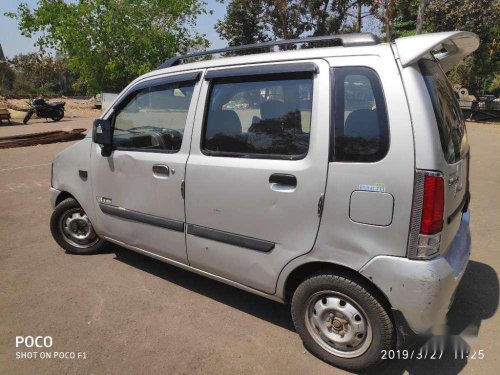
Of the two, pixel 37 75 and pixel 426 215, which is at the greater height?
pixel 37 75

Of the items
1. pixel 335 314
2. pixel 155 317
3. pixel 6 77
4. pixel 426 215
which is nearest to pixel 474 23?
pixel 426 215

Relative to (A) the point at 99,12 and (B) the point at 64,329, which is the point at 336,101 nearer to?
(B) the point at 64,329

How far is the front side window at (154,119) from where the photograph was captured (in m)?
3.15

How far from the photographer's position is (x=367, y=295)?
7.63 feet

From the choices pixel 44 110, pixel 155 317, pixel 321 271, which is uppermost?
pixel 44 110

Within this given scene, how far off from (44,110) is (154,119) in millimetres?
18928

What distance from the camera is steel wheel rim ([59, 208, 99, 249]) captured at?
416 cm

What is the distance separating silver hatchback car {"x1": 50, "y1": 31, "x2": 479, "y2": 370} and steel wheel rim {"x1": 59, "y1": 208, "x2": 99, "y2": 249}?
969mm

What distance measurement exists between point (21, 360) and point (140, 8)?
23.9m

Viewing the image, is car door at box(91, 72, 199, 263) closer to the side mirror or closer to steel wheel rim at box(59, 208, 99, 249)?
the side mirror

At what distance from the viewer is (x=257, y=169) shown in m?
2.62

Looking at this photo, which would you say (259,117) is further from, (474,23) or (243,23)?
(243,23)

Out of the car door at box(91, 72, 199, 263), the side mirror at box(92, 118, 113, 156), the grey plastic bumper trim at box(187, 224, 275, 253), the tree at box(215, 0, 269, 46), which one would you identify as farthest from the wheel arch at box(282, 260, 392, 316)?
the tree at box(215, 0, 269, 46)

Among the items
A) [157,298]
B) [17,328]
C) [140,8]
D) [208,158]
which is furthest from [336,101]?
[140,8]
